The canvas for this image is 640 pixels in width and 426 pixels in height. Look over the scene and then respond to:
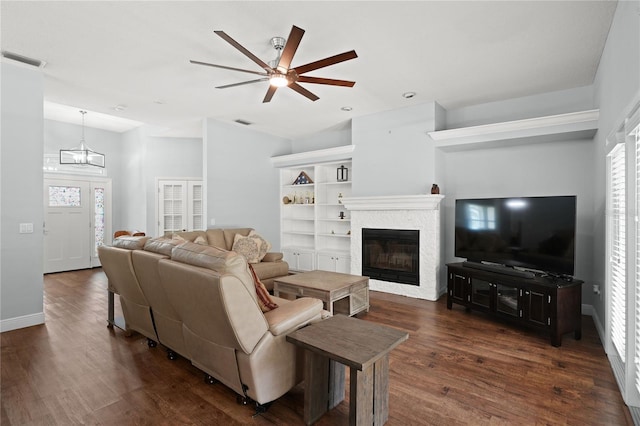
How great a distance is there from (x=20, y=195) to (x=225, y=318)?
3.51 metres

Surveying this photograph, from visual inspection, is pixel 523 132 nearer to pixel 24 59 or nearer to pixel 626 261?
pixel 626 261

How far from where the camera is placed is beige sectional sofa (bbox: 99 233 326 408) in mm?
1868

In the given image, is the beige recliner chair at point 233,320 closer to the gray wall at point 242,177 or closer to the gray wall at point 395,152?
the gray wall at point 395,152

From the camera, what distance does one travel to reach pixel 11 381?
2.46 metres

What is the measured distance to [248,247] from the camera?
16.8ft

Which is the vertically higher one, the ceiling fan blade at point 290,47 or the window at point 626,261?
the ceiling fan blade at point 290,47

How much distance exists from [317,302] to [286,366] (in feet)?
1.59

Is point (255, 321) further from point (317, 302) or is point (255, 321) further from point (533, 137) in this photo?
point (533, 137)

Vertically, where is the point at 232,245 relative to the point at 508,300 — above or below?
above

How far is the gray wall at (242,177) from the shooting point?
569cm

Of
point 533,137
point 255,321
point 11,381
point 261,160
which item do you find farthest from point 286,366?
point 261,160

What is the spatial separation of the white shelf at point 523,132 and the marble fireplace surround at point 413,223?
33.8 inches

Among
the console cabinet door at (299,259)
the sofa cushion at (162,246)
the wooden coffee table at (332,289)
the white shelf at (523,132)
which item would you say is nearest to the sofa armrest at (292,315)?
the sofa cushion at (162,246)

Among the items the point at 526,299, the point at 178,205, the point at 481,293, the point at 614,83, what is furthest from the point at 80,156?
the point at 614,83
